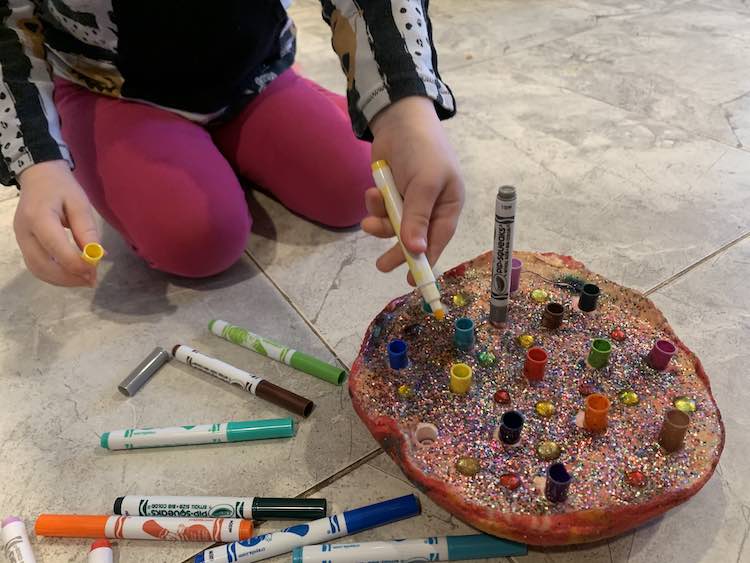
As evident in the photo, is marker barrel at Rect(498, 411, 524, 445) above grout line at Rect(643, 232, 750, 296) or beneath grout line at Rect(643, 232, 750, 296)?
above

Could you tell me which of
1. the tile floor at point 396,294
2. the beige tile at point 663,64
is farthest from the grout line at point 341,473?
the beige tile at point 663,64

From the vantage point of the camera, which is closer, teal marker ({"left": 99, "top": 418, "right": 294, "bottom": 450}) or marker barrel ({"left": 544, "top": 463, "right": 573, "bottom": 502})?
marker barrel ({"left": 544, "top": 463, "right": 573, "bottom": 502})

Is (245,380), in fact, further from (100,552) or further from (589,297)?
(589,297)

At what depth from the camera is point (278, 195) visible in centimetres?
88

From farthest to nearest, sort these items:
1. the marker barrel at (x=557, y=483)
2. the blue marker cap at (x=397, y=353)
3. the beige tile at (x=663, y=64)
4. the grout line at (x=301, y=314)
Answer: the beige tile at (x=663, y=64) → the grout line at (x=301, y=314) → the blue marker cap at (x=397, y=353) → the marker barrel at (x=557, y=483)

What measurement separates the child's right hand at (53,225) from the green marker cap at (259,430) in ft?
0.63

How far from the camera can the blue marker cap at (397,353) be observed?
53 centimetres

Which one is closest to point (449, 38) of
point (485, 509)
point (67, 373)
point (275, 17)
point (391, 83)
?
point (275, 17)

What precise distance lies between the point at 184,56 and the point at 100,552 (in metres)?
0.54

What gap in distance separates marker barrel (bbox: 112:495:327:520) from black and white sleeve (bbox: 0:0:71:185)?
340 millimetres

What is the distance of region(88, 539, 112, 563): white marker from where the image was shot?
1.58ft

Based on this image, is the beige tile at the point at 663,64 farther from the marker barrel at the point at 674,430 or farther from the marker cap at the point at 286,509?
the marker cap at the point at 286,509

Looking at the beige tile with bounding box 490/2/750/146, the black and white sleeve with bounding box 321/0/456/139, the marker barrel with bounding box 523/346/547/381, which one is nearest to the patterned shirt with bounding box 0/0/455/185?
the black and white sleeve with bounding box 321/0/456/139

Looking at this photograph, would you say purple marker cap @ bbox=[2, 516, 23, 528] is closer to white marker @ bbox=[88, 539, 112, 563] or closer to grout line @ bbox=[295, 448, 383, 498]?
white marker @ bbox=[88, 539, 112, 563]
